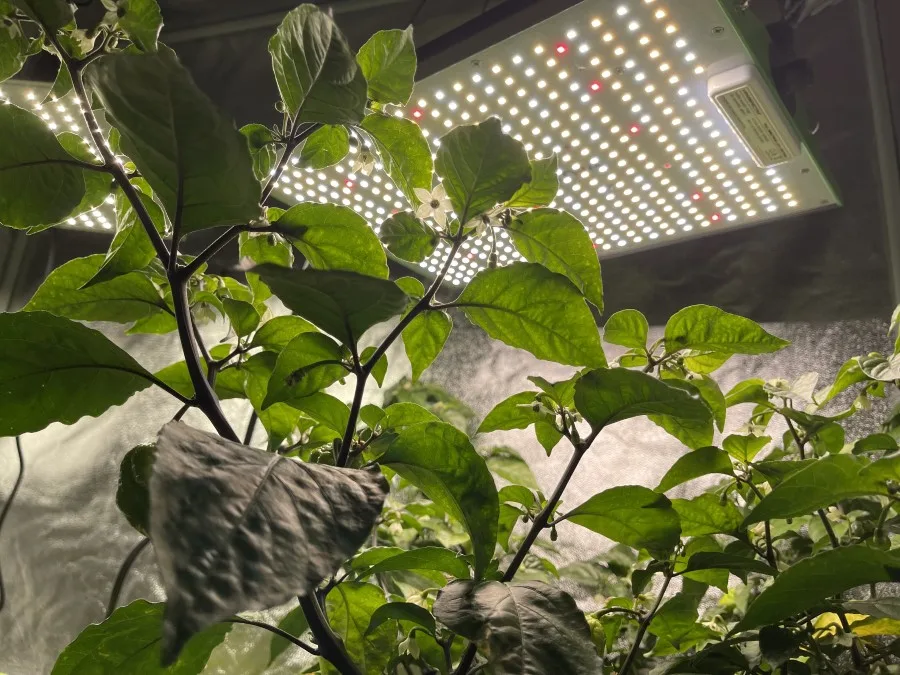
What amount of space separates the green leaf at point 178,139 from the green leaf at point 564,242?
236 millimetres

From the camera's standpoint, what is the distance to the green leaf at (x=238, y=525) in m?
0.20

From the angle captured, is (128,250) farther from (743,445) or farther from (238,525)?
(743,445)

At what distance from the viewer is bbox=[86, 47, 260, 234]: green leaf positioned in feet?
1.01

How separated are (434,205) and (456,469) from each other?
0.79ft

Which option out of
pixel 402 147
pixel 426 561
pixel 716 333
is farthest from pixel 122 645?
pixel 716 333

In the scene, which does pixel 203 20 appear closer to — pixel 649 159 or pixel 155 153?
pixel 649 159

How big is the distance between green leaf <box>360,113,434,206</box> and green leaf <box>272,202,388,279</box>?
67 mm

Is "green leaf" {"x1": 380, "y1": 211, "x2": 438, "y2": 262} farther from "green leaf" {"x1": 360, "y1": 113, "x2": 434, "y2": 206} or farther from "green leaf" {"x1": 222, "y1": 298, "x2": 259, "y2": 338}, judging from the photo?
"green leaf" {"x1": 222, "y1": 298, "x2": 259, "y2": 338}

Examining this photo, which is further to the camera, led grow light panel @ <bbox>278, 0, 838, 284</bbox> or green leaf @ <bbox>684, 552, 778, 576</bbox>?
led grow light panel @ <bbox>278, 0, 838, 284</bbox>

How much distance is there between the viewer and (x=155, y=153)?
Answer: 334mm

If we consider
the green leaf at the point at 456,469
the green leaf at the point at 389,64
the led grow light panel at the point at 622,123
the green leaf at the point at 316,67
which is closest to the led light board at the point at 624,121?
the led grow light panel at the point at 622,123

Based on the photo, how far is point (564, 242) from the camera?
0.52 meters

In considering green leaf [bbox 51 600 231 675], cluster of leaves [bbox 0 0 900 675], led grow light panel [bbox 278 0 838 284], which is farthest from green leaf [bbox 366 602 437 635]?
led grow light panel [bbox 278 0 838 284]

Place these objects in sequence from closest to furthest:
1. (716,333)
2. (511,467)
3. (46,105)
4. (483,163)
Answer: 1. (483,163)
2. (716,333)
3. (511,467)
4. (46,105)
